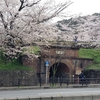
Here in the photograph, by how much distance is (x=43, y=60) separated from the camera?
34562 mm

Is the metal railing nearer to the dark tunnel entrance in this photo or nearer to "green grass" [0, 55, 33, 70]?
"green grass" [0, 55, 33, 70]

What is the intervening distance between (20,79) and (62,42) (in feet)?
31.9

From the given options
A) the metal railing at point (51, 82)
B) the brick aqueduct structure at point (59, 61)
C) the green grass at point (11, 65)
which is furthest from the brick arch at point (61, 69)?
the green grass at point (11, 65)

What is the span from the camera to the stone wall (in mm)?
29812

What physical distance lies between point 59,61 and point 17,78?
701 centimetres

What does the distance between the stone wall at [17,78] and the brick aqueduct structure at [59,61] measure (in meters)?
2.48

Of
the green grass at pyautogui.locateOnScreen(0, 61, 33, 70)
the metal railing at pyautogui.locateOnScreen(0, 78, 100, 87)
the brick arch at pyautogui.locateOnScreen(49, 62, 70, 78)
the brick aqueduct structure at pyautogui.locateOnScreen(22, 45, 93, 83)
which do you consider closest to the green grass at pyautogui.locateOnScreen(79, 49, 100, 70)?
the brick aqueduct structure at pyautogui.locateOnScreen(22, 45, 93, 83)

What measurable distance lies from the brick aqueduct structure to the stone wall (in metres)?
2.48

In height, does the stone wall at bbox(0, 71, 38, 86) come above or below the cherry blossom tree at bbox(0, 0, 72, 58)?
below

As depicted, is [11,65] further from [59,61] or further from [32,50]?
[59,61]

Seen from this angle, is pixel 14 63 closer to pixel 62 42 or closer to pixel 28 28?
pixel 28 28

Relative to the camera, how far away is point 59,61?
116 ft

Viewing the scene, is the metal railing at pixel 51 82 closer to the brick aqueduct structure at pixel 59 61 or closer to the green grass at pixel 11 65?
the green grass at pixel 11 65

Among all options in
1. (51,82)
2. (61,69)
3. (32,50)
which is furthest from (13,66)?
(61,69)
